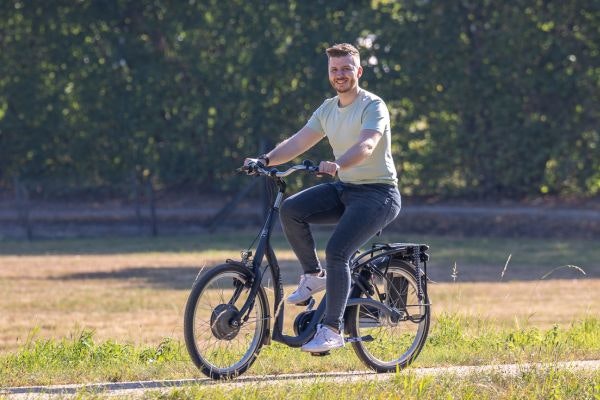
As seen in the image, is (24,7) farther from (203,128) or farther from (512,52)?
→ (512,52)

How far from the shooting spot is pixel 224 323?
7434 millimetres

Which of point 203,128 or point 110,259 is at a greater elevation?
point 203,128

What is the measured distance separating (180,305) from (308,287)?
19.2 feet

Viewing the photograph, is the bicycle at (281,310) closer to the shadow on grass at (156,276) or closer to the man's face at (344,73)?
the man's face at (344,73)

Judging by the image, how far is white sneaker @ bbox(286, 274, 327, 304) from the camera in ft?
25.4

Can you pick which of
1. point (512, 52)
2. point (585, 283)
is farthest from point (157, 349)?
point (512, 52)

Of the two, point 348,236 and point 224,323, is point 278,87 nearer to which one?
point 348,236

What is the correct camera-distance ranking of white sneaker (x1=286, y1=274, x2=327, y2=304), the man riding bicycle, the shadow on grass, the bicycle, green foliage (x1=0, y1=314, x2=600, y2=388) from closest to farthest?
the bicycle, the man riding bicycle, green foliage (x1=0, y1=314, x2=600, y2=388), white sneaker (x1=286, y1=274, x2=327, y2=304), the shadow on grass

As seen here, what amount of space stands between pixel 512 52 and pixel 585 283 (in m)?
7.35

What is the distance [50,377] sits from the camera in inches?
295

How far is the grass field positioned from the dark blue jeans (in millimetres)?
667

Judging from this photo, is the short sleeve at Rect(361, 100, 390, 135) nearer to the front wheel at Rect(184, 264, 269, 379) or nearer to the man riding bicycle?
the man riding bicycle

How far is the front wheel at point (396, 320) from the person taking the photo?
26.2ft

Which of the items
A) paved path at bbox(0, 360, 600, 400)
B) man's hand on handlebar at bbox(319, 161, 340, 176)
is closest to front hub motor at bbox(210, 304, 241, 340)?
paved path at bbox(0, 360, 600, 400)
